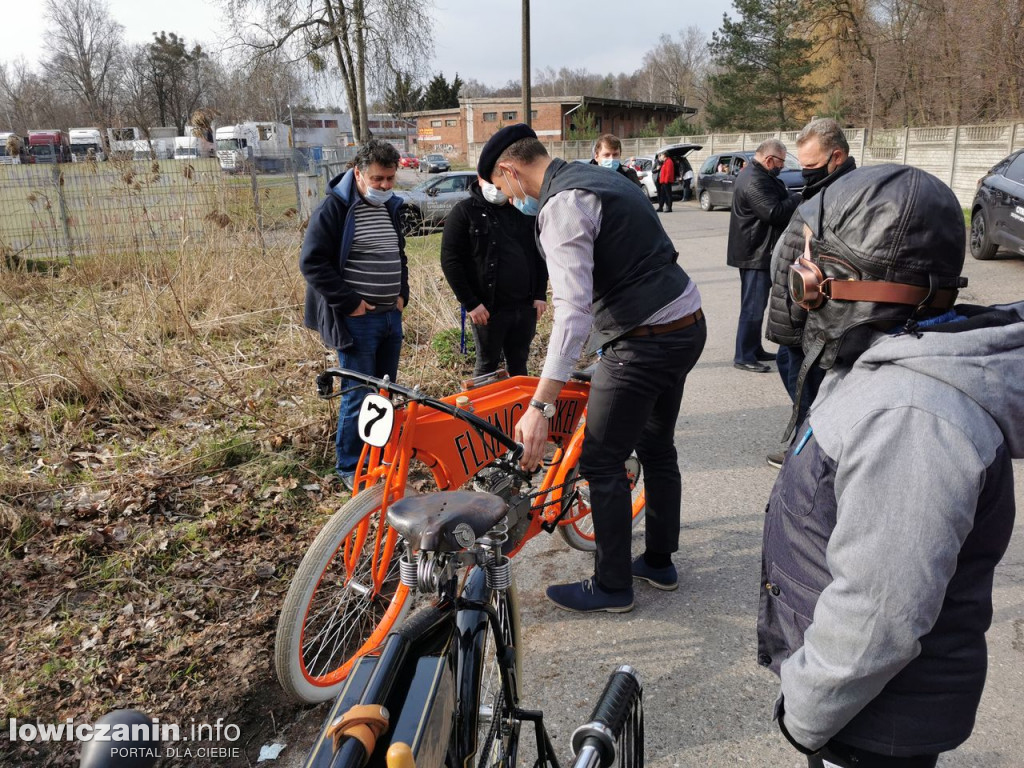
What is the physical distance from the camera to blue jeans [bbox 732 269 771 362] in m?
6.19

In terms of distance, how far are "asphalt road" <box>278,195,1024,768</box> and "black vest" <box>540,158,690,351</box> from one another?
1251mm

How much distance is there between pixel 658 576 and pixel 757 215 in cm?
366

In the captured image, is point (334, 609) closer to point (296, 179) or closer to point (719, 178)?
point (296, 179)

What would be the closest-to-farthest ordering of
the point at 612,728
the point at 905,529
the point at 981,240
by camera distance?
the point at 905,529, the point at 612,728, the point at 981,240

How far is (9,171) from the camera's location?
10.2m

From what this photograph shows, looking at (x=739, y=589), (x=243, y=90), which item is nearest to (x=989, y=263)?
(x=739, y=589)

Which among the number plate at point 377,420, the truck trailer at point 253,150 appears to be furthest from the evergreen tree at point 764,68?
the number plate at point 377,420

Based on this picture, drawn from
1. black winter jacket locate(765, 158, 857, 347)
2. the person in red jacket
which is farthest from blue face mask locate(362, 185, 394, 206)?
the person in red jacket

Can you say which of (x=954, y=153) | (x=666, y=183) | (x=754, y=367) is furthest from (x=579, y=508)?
(x=954, y=153)

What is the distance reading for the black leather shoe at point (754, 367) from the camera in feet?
21.7

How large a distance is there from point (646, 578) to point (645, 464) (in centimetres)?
55

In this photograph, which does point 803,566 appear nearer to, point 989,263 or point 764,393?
point 764,393

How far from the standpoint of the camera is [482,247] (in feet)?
16.0

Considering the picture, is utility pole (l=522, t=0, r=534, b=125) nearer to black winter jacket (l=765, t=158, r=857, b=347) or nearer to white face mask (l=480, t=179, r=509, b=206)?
white face mask (l=480, t=179, r=509, b=206)
